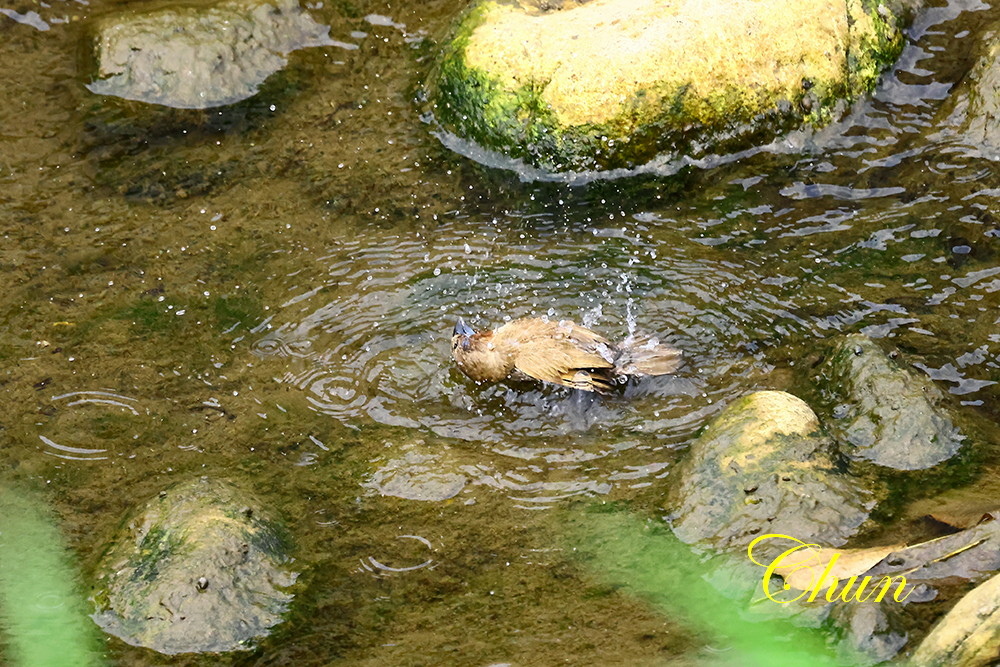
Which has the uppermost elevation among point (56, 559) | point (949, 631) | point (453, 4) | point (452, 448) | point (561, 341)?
point (453, 4)

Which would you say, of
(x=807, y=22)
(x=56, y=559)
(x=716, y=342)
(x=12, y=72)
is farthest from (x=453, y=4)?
(x=56, y=559)

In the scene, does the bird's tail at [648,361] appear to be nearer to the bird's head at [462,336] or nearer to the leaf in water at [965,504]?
the bird's head at [462,336]

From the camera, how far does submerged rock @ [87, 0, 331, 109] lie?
7.47 m

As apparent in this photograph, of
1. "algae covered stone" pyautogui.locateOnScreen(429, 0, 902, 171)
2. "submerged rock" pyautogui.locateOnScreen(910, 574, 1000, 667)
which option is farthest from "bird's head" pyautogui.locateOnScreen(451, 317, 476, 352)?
"submerged rock" pyautogui.locateOnScreen(910, 574, 1000, 667)

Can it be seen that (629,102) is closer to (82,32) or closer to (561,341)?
(561,341)

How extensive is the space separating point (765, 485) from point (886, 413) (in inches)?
33.4

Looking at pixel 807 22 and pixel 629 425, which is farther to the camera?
pixel 807 22

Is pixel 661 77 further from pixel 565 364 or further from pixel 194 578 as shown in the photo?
pixel 194 578

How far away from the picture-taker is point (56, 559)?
4734mm

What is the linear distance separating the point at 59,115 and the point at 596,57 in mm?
3927

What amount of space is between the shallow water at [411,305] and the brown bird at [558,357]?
5.6 inches

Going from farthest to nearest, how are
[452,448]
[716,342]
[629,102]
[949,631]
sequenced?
[629,102] < [716,342] < [452,448] < [949,631]

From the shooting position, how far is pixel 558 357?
215 inches

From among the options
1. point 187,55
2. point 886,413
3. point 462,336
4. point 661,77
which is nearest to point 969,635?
point 886,413
